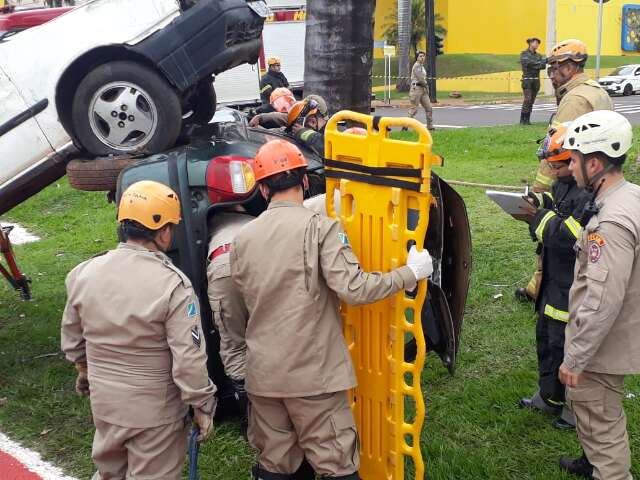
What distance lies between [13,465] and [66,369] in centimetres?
129

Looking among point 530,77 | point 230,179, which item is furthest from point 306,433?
point 530,77

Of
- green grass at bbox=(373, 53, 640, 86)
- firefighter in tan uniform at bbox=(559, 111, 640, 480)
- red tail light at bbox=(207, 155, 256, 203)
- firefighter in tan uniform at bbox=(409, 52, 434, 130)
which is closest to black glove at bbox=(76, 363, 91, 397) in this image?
red tail light at bbox=(207, 155, 256, 203)

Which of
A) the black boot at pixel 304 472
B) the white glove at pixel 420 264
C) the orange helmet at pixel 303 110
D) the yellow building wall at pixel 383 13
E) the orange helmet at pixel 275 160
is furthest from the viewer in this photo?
the yellow building wall at pixel 383 13

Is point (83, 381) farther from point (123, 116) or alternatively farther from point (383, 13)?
point (383, 13)

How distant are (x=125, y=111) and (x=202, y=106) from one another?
4.44 feet

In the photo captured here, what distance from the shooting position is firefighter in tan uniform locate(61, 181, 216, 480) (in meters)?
3.10

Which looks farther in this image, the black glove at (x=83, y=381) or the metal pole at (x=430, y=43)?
the metal pole at (x=430, y=43)

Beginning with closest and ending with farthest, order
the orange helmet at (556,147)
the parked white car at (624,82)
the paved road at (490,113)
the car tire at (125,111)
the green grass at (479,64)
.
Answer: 1. the orange helmet at (556,147)
2. the car tire at (125,111)
3. the paved road at (490,113)
4. the parked white car at (624,82)
5. the green grass at (479,64)

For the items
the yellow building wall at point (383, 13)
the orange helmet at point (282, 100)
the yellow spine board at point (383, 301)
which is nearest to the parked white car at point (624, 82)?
the yellow building wall at point (383, 13)

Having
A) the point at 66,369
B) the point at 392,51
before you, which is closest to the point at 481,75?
the point at 392,51

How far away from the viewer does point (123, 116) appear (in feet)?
16.5

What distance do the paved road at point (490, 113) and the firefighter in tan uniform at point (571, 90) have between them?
1402 centimetres

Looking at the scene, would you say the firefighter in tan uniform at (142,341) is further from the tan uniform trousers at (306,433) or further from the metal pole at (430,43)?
the metal pole at (430,43)

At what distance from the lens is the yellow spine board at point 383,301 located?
127 inches
